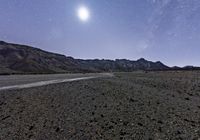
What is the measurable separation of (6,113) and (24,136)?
3.11 m

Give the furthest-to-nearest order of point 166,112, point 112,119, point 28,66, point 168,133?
1. point 28,66
2. point 166,112
3. point 112,119
4. point 168,133

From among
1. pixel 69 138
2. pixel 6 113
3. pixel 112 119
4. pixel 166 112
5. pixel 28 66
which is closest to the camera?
pixel 69 138

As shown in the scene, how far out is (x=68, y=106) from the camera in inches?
539

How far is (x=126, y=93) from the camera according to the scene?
58.4 feet

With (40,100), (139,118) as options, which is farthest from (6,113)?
(139,118)

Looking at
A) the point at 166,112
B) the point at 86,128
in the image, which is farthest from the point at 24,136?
the point at 166,112

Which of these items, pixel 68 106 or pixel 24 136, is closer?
pixel 24 136

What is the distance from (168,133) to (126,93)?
764cm

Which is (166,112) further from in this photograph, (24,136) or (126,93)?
(24,136)

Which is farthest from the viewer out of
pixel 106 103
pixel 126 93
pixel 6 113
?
pixel 126 93

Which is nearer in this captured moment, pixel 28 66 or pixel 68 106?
pixel 68 106

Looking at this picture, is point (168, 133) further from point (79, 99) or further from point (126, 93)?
point (126, 93)

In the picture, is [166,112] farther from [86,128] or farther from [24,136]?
[24,136]

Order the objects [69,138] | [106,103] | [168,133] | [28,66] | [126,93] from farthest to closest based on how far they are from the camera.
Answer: [28,66] < [126,93] < [106,103] < [168,133] < [69,138]
